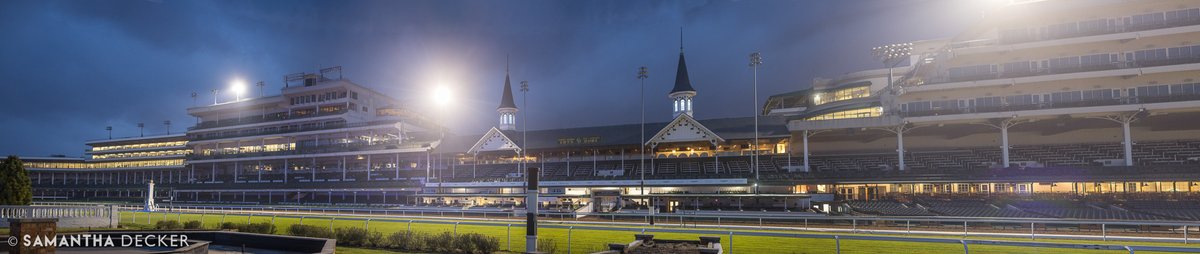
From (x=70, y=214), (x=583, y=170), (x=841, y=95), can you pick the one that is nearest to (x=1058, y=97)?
(x=841, y=95)

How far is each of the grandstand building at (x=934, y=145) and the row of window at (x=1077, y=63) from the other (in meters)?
0.12

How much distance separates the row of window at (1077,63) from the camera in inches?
1651

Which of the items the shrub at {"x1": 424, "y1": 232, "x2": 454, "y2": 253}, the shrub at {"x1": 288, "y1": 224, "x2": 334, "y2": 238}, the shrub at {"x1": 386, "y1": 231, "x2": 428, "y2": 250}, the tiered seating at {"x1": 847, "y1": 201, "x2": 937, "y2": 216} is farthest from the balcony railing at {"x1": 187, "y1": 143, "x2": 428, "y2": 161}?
the shrub at {"x1": 424, "y1": 232, "x2": 454, "y2": 253}

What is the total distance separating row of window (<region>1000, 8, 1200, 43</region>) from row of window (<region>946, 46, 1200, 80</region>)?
6.68 ft

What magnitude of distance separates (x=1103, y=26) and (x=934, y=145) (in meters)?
14.6

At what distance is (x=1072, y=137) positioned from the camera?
49.2 metres

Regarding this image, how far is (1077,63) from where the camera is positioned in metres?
44.3

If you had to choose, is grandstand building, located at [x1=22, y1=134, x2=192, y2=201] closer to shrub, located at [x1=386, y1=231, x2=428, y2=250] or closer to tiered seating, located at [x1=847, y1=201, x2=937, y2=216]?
shrub, located at [x1=386, y1=231, x2=428, y2=250]

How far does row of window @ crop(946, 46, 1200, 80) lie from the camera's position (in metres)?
41.9

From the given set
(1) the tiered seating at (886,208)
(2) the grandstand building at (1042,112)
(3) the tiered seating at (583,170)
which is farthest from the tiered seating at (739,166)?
(3) the tiered seating at (583,170)

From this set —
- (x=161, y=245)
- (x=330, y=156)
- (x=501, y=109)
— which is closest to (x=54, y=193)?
(x=330, y=156)

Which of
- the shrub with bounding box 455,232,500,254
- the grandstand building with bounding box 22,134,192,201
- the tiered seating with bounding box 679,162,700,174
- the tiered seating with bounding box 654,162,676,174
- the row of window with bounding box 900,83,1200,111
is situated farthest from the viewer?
the grandstand building with bounding box 22,134,192,201

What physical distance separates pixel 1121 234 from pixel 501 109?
59.6 m

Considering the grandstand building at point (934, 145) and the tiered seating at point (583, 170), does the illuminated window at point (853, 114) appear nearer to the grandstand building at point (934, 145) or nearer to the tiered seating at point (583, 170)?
the grandstand building at point (934, 145)
